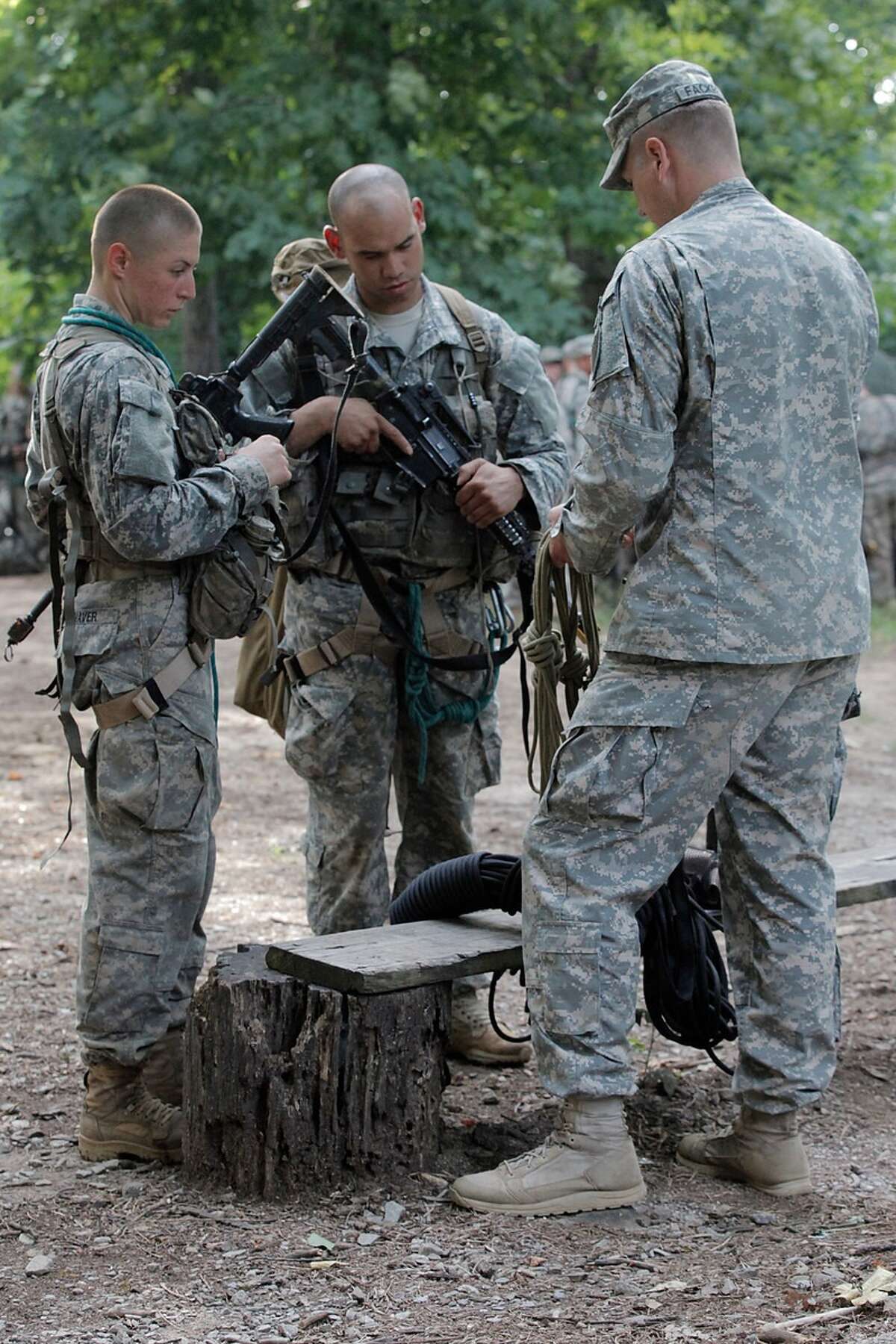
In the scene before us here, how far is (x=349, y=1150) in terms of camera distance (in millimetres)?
3492

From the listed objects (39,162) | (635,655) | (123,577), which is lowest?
(635,655)

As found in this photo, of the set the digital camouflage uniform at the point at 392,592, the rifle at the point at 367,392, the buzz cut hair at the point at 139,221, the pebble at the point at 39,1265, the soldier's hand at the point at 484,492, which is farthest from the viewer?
the digital camouflage uniform at the point at 392,592

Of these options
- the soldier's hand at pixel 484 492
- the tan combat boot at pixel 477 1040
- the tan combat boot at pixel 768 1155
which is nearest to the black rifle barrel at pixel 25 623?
the soldier's hand at pixel 484 492

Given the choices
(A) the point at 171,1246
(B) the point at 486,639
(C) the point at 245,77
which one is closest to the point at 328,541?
(B) the point at 486,639

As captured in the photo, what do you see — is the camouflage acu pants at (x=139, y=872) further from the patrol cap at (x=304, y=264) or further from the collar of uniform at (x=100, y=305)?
the patrol cap at (x=304, y=264)

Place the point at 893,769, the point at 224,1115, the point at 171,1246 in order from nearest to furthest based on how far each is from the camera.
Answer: the point at 171,1246 → the point at 224,1115 → the point at 893,769

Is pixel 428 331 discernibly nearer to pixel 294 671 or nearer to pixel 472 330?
→ pixel 472 330

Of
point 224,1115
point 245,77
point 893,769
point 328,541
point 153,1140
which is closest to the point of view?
point 224,1115

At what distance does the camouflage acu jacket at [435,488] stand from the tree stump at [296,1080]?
1.36 m

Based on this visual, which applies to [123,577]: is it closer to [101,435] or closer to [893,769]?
[101,435]

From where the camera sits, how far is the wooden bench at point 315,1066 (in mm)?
3438

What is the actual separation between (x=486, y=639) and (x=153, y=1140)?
5.38 feet

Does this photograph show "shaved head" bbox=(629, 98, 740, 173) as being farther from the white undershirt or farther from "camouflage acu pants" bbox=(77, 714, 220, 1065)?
"camouflage acu pants" bbox=(77, 714, 220, 1065)

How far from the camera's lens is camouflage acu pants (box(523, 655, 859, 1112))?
3.26m
